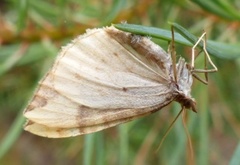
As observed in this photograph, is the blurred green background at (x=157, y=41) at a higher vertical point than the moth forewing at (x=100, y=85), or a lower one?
higher

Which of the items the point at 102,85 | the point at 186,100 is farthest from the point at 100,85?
the point at 186,100

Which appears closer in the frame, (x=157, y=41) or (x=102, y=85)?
(x=102, y=85)

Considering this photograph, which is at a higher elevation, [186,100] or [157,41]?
[157,41]

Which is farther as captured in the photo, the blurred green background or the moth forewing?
the blurred green background

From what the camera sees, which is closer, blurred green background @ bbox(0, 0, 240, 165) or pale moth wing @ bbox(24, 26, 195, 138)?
pale moth wing @ bbox(24, 26, 195, 138)

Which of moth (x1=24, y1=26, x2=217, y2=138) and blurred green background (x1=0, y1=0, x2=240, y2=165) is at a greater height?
blurred green background (x1=0, y1=0, x2=240, y2=165)

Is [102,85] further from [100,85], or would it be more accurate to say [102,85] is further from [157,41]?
[157,41]
